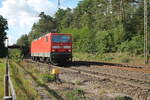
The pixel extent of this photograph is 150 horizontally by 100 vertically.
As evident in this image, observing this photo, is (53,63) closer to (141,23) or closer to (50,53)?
(50,53)

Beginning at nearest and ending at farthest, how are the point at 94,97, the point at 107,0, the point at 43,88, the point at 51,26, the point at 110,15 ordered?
the point at 94,97 → the point at 43,88 → the point at 110,15 → the point at 107,0 → the point at 51,26

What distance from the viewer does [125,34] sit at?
51406 mm

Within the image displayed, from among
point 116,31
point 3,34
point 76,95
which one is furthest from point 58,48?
point 3,34

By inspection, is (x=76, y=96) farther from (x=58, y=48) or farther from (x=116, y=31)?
(x=116, y=31)

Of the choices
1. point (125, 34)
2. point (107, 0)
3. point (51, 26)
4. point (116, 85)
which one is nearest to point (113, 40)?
point (125, 34)

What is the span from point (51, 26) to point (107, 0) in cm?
6992

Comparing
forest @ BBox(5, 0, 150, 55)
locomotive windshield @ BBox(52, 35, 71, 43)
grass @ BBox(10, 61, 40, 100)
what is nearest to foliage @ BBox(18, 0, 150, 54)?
forest @ BBox(5, 0, 150, 55)

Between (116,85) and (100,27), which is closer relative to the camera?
(116,85)

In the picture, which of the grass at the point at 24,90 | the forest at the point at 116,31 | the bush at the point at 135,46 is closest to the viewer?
the grass at the point at 24,90

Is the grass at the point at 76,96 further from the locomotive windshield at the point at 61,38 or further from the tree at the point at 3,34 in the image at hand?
the tree at the point at 3,34

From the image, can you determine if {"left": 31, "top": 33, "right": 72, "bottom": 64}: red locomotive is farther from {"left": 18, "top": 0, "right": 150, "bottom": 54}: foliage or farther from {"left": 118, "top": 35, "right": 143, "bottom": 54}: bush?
{"left": 18, "top": 0, "right": 150, "bottom": 54}: foliage

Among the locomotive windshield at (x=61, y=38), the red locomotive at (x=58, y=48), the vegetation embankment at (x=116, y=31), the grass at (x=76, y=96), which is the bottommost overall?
the grass at (x=76, y=96)

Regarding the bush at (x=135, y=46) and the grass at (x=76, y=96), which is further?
the bush at (x=135, y=46)

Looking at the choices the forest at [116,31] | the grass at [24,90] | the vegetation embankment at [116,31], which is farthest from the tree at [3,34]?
the grass at [24,90]
